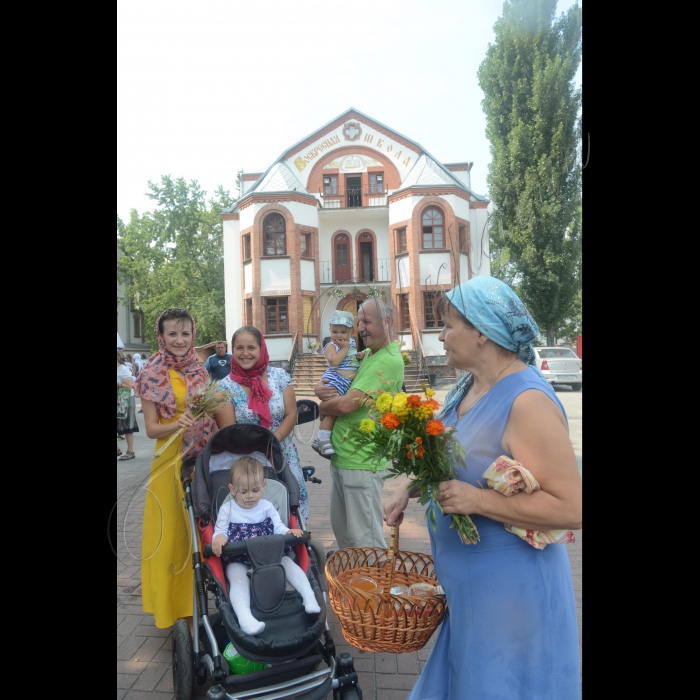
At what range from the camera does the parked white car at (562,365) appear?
1630 mm

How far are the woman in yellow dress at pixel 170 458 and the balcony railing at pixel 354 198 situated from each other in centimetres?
101

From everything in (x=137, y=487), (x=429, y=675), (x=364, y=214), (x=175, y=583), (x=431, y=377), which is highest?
(x=364, y=214)

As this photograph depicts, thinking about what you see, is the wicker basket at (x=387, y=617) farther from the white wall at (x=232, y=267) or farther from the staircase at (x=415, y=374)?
the white wall at (x=232, y=267)

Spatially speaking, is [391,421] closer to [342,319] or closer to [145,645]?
[342,319]

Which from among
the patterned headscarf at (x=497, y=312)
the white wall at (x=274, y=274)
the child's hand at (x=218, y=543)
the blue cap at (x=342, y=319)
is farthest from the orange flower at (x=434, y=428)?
the blue cap at (x=342, y=319)

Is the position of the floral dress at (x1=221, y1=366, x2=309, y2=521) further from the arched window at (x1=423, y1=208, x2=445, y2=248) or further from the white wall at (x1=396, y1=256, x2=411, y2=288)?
the arched window at (x1=423, y1=208, x2=445, y2=248)

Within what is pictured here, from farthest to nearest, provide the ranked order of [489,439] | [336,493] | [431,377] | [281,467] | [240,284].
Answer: [336,493] → [281,467] → [240,284] → [431,377] → [489,439]

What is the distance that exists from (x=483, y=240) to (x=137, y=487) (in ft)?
5.20

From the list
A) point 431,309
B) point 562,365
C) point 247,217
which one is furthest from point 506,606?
point 247,217

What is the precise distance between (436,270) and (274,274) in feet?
2.20

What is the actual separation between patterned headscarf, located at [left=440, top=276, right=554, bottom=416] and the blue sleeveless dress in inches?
4.3
